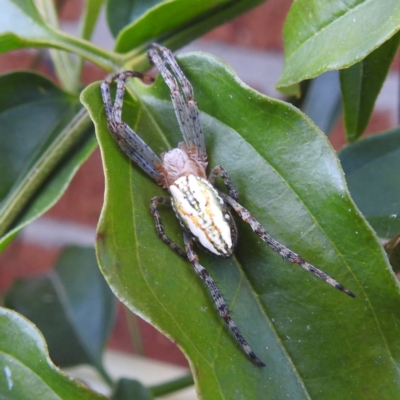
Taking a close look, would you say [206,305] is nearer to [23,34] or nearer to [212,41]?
[23,34]

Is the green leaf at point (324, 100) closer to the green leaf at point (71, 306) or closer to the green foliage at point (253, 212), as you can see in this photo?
the green foliage at point (253, 212)

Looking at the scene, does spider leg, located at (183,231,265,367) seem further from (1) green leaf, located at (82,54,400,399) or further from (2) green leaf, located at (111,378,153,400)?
(2) green leaf, located at (111,378,153,400)

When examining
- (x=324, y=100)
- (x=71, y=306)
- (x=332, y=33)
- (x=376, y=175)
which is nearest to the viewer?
(x=332, y=33)

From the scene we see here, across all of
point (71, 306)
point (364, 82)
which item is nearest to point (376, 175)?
point (364, 82)

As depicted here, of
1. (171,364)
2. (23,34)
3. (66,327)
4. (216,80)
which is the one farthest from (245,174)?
(171,364)

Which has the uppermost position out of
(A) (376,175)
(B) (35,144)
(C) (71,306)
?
(B) (35,144)

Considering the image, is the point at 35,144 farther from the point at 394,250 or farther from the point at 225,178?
the point at 394,250
